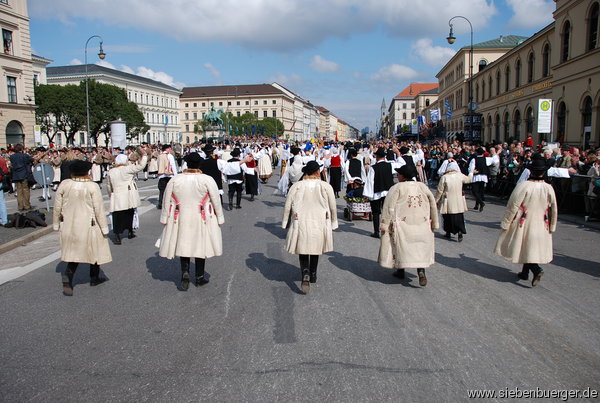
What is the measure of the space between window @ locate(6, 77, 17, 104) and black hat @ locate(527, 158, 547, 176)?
47.3 m

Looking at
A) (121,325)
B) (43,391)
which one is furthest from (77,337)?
(43,391)

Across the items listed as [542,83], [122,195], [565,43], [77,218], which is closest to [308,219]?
[77,218]

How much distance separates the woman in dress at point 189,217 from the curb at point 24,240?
15.8 ft

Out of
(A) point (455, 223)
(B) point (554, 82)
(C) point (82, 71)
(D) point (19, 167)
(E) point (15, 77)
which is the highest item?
(C) point (82, 71)

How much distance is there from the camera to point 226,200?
1670cm

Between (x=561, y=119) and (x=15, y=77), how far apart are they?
146ft

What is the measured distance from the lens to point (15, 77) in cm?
4347

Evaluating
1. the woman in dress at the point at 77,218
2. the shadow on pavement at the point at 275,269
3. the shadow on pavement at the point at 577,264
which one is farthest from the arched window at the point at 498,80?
the woman in dress at the point at 77,218

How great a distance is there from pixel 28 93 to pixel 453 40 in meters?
37.7

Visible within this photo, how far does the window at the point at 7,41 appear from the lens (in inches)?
1643

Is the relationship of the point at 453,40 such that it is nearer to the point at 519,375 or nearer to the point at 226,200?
the point at 226,200

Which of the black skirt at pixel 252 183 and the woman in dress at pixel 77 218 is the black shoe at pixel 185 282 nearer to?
the woman in dress at pixel 77 218

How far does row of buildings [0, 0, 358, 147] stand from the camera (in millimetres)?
42375

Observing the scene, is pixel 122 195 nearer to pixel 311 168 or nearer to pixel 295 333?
pixel 311 168
